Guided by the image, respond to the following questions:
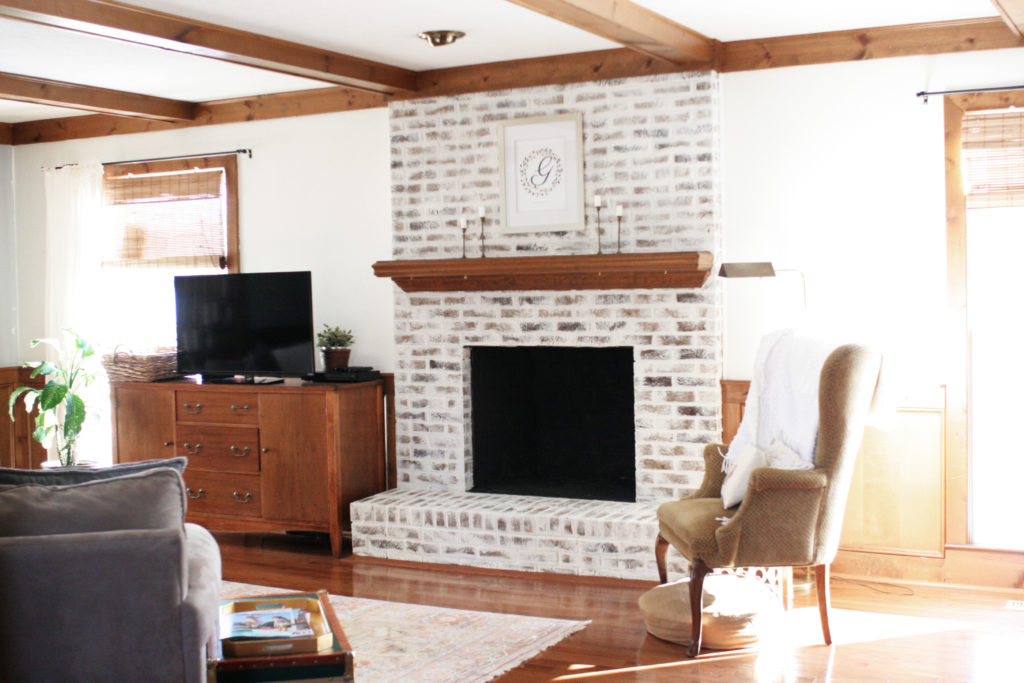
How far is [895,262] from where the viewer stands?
501cm

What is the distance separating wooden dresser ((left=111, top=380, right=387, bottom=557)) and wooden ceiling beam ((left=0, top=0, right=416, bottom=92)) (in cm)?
161

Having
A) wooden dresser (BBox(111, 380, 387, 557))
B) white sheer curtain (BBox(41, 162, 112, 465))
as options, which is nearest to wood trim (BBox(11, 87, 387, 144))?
white sheer curtain (BBox(41, 162, 112, 465))

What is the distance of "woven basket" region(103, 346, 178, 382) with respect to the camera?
6.16m

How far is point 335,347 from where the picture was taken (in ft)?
20.0

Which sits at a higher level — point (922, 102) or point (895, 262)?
point (922, 102)

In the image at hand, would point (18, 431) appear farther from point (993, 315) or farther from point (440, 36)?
point (993, 315)

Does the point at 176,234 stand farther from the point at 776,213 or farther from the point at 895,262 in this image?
the point at 895,262

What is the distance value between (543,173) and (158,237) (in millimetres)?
2660

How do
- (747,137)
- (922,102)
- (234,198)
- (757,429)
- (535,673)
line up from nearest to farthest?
(535,673) → (757,429) → (922,102) → (747,137) → (234,198)

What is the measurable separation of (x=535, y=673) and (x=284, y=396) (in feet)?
8.07

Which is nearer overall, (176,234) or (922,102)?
(922,102)

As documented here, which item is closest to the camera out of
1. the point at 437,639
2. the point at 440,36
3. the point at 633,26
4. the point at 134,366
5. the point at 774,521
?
the point at 774,521

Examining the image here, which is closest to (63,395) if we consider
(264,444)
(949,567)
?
(264,444)

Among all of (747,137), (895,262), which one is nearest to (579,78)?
(747,137)
